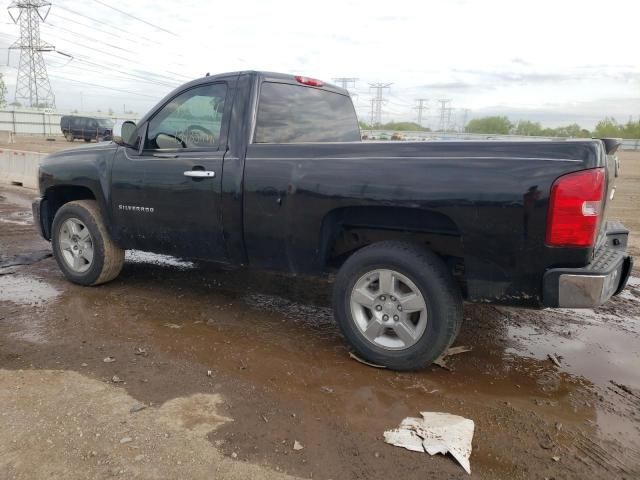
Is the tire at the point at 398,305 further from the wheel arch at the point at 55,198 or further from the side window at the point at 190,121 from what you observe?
the wheel arch at the point at 55,198

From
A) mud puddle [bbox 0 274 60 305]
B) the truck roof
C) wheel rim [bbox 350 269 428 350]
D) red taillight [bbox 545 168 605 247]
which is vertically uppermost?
the truck roof

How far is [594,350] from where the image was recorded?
13.3 ft

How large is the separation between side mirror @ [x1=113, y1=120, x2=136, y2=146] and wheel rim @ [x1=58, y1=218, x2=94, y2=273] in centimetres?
91

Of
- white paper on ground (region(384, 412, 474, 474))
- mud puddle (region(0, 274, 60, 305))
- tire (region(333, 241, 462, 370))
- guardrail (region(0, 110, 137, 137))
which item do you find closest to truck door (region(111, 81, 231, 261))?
mud puddle (region(0, 274, 60, 305))

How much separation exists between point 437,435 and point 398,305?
35.8 inches

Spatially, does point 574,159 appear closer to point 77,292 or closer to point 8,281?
point 77,292

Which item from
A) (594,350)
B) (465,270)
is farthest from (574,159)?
(594,350)

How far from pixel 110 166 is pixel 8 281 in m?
1.79

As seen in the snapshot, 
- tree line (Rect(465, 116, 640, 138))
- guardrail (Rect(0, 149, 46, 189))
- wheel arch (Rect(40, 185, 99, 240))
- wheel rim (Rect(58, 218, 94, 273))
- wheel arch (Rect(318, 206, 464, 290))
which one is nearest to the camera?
wheel arch (Rect(318, 206, 464, 290))

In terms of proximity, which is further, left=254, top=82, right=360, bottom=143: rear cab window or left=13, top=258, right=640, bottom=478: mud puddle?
left=254, top=82, right=360, bottom=143: rear cab window

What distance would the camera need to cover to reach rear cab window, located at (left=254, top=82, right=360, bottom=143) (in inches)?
166

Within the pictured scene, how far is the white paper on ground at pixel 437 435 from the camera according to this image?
8.83 feet

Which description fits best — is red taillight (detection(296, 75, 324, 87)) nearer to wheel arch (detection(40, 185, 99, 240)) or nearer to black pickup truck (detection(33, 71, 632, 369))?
black pickup truck (detection(33, 71, 632, 369))

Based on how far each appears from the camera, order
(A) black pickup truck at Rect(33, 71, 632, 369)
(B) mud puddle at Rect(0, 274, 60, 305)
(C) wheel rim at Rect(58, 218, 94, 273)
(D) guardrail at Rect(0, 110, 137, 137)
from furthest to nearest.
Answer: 1. (D) guardrail at Rect(0, 110, 137, 137)
2. (C) wheel rim at Rect(58, 218, 94, 273)
3. (B) mud puddle at Rect(0, 274, 60, 305)
4. (A) black pickup truck at Rect(33, 71, 632, 369)
